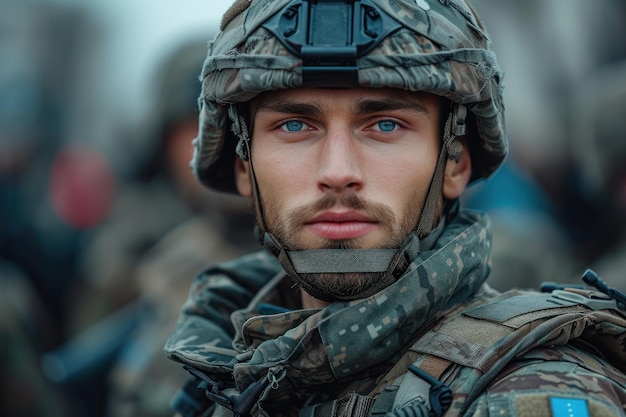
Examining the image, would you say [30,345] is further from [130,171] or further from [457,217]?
[130,171]

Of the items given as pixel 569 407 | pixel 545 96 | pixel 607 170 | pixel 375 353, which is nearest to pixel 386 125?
pixel 375 353

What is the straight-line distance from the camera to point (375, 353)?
2.85 metres

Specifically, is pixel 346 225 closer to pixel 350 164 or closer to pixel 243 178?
pixel 350 164

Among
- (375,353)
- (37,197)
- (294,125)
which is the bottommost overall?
(37,197)

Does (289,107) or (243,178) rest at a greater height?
(289,107)

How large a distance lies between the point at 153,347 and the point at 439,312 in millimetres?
3244

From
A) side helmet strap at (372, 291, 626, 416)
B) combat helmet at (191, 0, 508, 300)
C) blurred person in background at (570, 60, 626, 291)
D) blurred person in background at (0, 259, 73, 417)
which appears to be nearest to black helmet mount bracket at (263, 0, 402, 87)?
combat helmet at (191, 0, 508, 300)

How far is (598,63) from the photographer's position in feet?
30.5

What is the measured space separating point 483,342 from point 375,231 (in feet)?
1.70

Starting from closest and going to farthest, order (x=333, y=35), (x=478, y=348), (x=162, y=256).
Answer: (x=478, y=348) → (x=333, y=35) → (x=162, y=256)

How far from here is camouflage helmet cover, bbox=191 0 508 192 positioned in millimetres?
2947

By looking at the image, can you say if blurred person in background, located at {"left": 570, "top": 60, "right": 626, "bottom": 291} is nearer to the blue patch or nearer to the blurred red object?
the blue patch

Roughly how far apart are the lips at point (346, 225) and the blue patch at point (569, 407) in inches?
32.5

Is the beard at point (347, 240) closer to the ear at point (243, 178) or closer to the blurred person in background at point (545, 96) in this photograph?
the ear at point (243, 178)
